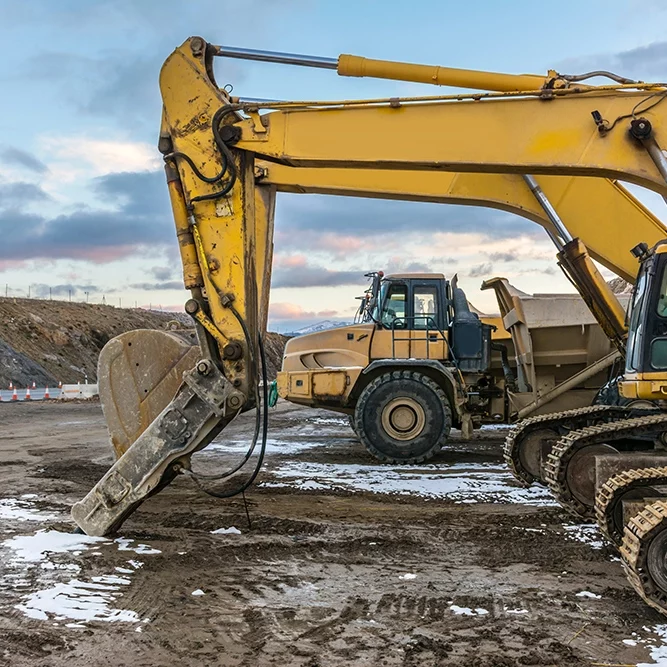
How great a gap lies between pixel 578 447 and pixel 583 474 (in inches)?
9.5

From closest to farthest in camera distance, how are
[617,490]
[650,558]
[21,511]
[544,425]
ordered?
[650,558], [617,490], [21,511], [544,425]

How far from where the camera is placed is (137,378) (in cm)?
729

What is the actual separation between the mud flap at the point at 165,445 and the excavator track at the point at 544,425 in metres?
3.12

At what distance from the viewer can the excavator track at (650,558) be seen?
15.2ft

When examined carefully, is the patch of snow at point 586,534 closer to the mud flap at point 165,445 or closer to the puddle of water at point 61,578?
the mud flap at point 165,445

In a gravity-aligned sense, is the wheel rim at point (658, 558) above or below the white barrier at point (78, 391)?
above

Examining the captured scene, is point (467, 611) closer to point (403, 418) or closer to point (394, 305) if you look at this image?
point (403, 418)

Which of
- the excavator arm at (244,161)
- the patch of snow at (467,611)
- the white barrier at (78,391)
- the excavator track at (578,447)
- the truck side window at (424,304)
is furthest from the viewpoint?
the white barrier at (78,391)

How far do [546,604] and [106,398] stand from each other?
14.2 feet

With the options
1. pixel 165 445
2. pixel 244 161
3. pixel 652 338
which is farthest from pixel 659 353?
pixel 165 445

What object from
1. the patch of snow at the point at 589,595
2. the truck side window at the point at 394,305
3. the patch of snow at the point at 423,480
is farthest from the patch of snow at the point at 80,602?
the truck side window at the point at 394,305

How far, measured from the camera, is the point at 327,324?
12.6 meters

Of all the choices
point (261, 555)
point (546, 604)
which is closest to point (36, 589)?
point (261, 555)

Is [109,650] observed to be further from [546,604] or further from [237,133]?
[237,133]
